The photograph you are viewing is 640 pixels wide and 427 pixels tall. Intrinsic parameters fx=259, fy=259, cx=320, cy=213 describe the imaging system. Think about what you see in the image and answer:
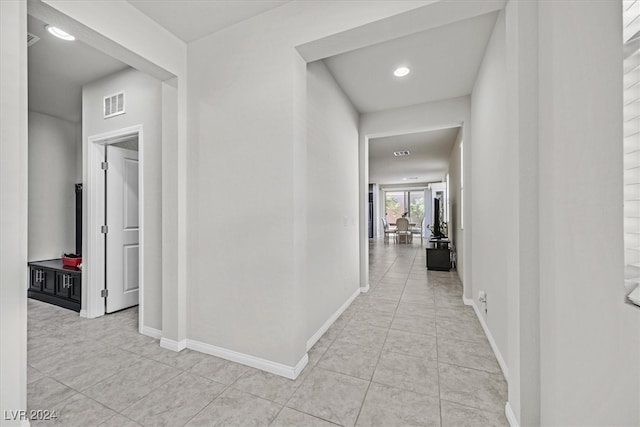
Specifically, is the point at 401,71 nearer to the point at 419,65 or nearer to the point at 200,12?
the point at 419,65

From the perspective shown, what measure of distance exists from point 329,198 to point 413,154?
465 centimetres

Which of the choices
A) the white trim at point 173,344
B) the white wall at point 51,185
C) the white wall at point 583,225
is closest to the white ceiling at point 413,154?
the white wall at point 583,225

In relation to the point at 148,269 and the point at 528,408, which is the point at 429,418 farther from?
the point at 148,269

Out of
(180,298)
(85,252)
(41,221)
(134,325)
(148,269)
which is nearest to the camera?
(180,298)

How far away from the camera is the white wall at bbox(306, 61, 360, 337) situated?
2406mm

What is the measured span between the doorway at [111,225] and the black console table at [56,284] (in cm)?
37

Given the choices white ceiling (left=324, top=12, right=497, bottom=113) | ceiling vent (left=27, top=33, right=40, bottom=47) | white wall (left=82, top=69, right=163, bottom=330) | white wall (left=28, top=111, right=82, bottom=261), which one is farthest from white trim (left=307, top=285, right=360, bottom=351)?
white wall (left=28, top=111, right=82, bottom=261)

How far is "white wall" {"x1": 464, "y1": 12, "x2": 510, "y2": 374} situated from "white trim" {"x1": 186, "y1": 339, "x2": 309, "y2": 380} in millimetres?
1525

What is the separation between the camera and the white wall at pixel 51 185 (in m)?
4.00

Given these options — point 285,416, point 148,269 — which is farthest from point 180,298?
point 285,416

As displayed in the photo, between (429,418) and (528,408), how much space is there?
1.66 feet

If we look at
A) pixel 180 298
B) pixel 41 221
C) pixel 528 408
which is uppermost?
pixel 41 221

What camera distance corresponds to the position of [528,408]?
135cm

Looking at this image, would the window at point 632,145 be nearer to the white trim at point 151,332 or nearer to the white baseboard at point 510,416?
the white baseboard at point 510,416
